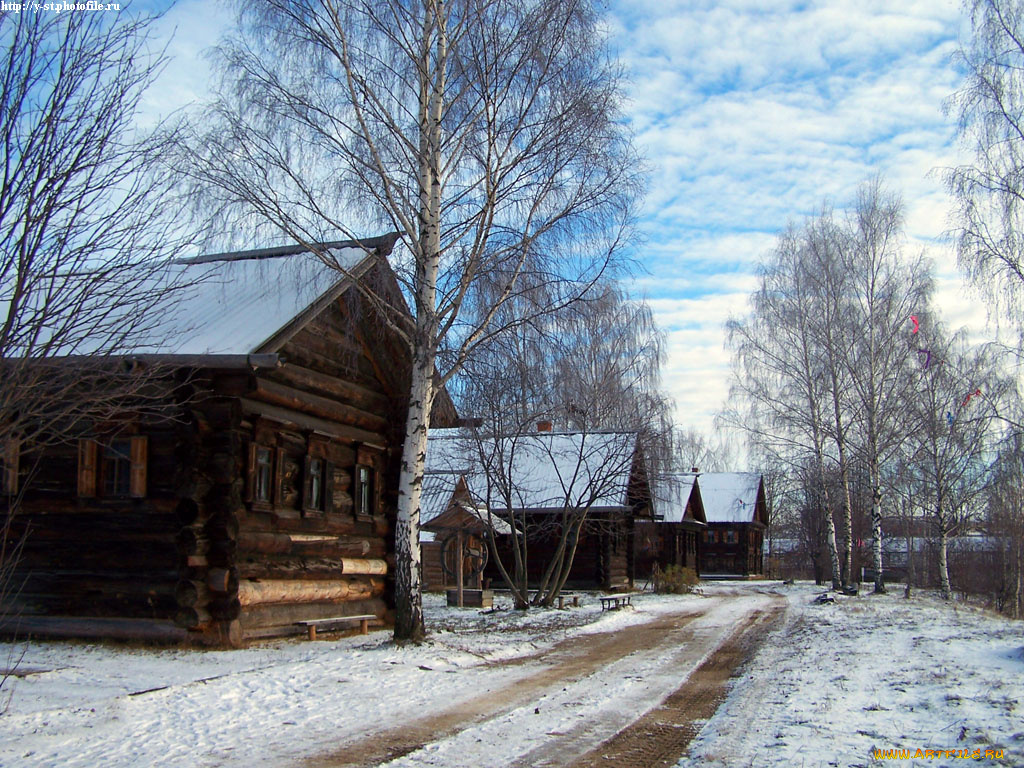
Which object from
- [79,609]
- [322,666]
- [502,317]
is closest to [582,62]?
[502,317]

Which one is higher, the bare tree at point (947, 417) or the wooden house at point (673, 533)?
the bare tree at point (947, 417)

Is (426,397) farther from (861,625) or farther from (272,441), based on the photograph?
(861,625)

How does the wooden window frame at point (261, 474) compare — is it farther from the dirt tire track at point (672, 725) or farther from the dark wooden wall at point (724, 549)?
the dark wooden wall at point (724, 549)

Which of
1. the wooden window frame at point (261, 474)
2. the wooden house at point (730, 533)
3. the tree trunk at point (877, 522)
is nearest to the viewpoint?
the wooden window frame at point (261, 474)

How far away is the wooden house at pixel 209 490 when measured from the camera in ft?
40.5

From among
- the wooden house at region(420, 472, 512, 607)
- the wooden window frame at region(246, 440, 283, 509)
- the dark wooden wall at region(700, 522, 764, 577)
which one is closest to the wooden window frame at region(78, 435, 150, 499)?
the wooden window frame at region(246, 440, 283, 509)

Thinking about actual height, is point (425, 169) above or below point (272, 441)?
above

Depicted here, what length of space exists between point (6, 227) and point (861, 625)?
15510mm

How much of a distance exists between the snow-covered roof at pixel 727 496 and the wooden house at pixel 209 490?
43.1m

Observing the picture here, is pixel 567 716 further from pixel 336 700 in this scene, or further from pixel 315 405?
pixel 315 405

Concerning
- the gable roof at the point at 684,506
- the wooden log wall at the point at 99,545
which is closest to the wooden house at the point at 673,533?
the gable roof at the point at 684,506

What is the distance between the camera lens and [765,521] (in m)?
62.2

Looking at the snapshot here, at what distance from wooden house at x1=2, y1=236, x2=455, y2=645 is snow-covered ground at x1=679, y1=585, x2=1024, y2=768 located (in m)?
7.14

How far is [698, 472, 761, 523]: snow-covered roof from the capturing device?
5594 cm
